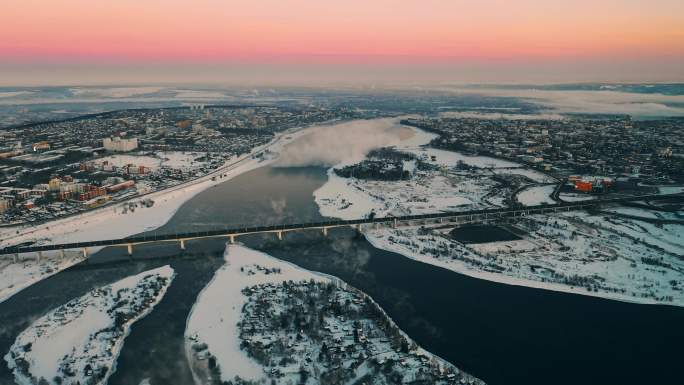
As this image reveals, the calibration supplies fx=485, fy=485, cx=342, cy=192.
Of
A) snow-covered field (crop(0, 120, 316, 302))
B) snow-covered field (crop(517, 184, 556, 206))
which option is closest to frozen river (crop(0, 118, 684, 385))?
snow-covered field (crop(0, 120, 316, 302))

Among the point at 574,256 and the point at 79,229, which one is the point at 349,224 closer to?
the point at 574,256

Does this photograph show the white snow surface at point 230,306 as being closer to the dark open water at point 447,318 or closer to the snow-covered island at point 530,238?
the dark open water at point 447,318

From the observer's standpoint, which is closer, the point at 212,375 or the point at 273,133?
the point at 212,375

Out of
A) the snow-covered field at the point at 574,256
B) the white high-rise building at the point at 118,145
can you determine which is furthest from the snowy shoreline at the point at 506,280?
the white high-rise building at the point at 118,145

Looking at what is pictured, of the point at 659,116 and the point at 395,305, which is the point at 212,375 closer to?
the point at 395,305

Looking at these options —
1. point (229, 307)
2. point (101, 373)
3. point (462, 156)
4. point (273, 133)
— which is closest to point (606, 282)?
point (229, 307)

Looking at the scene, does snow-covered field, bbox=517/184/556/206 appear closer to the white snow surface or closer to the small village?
the white snow surface
